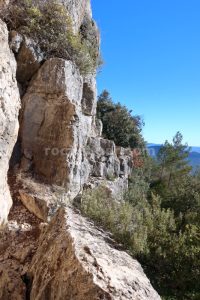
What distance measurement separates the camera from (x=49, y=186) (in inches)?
396

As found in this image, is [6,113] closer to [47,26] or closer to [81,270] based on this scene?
[81,270]

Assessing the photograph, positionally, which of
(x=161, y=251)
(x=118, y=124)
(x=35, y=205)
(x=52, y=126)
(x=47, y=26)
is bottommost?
(x=161, y=251)

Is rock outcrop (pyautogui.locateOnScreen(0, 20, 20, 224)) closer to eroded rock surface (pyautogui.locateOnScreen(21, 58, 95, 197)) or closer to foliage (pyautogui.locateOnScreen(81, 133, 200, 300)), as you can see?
eroded rock surface (pyautogui.locateOnScreen(21, 58, 95, 197))

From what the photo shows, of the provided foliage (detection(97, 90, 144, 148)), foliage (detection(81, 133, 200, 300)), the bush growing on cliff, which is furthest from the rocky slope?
foliage (detection(97, 90, 144, 148))

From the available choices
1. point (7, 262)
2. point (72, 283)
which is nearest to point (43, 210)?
point (7, 262)

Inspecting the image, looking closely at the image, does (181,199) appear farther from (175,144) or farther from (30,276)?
(30,276)

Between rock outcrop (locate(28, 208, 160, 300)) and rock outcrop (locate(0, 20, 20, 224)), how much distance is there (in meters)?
2.42

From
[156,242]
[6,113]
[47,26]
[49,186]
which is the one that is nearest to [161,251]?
[156,242]

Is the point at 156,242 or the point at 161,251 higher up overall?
the point at 156,242

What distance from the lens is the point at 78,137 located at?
36.7ft

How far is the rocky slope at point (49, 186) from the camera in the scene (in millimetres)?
4750

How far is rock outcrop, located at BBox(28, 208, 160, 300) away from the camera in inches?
169

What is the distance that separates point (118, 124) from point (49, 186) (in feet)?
54.0

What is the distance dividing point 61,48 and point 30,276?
29.6 feet
